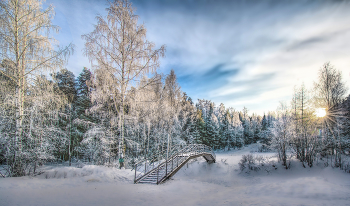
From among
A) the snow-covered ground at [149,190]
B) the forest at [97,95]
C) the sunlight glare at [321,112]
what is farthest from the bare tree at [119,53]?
the sunlight glare at [321,112]

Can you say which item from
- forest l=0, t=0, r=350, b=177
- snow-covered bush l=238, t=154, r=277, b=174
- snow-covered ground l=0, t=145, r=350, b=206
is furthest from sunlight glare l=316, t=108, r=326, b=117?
snow-covered bush l=238, t=154, r=277, b=174

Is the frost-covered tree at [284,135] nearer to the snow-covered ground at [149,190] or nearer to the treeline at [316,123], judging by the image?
A: the treeline at [316,123]

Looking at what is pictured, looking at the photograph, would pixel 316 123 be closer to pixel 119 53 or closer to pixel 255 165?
pixel 255 165

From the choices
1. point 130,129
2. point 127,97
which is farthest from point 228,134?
point 127,97

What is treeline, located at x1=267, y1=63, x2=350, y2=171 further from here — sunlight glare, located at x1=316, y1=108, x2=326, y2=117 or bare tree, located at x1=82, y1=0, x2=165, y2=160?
bare tree, located at x1=82, y1=0, x2=165, y2=160

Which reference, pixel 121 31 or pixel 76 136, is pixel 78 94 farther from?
pixel 121 31

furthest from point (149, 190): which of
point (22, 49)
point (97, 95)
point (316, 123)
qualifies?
point (316, 123)

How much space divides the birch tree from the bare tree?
1.77 meters

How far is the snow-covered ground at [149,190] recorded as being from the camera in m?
4.98

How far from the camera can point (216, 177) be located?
16016 mm

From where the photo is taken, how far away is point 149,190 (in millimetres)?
7227

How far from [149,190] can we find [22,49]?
8905 millimetres

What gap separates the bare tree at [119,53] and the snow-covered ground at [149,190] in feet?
8.39

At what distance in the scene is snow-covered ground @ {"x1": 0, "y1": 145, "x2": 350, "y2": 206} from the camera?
498 cm
